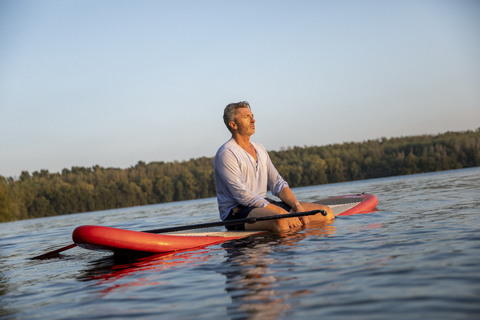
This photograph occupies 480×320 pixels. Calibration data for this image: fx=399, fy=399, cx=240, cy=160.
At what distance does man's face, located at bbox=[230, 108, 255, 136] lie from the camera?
17.3 ft

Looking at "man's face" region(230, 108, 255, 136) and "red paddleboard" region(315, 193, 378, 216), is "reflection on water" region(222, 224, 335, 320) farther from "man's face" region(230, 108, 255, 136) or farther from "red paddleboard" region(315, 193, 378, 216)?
"red paddleboard" region(315, 193, 378, 216)

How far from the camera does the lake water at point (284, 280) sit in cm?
221

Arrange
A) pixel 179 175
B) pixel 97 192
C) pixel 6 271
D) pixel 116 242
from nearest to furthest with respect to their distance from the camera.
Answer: pixel 116 242, pixel 6 271, pixel 97 192, pixel 179 175

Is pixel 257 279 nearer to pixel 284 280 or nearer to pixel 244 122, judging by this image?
pixel 284 280

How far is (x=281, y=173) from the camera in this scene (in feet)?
212

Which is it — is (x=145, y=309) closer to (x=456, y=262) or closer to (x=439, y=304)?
(x=439, y=304)

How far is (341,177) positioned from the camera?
66.8 metres

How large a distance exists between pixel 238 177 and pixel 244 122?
740 millimetres

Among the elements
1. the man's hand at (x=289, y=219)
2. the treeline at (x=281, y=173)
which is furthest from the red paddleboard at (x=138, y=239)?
the treeline at (x=281, y=173)

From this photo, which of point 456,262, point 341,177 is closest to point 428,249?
point 456,262

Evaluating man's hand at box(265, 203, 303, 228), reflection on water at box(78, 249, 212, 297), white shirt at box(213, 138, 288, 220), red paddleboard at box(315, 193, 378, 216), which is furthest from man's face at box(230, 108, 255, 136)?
red paddleboard at box(315, 193, 378, 216)

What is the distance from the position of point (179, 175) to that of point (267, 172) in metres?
70.6

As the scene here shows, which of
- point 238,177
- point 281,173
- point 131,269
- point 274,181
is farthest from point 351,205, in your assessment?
point 281,173

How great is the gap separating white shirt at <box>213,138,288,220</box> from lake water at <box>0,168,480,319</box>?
0.59 metres
